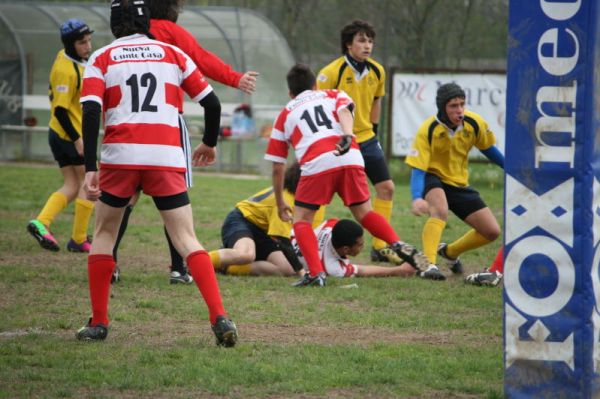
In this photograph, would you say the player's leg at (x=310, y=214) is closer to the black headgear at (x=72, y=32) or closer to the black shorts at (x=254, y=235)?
the black shorts at (x=254, y=235)

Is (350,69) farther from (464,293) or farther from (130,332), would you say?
(130,332)

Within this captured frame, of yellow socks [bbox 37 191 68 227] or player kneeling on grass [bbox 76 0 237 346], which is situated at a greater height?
player kneeling on grass [bbox 76 0 237 346]

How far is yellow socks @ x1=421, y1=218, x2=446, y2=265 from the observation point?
895cm

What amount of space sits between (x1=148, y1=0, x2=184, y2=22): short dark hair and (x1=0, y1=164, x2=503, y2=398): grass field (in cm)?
203

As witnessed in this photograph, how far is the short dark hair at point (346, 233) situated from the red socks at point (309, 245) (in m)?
0.41

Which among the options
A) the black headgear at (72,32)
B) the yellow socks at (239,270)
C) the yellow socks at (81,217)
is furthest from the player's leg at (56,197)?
the yellow socks at (239,270)

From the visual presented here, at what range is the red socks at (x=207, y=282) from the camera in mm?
5738

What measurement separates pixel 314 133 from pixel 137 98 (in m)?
2.68

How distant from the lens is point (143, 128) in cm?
577

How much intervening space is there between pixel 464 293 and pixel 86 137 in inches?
135

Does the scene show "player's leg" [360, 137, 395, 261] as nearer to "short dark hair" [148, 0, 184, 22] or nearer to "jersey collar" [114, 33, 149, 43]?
"short dark hair" [148, 0, 184, 22]

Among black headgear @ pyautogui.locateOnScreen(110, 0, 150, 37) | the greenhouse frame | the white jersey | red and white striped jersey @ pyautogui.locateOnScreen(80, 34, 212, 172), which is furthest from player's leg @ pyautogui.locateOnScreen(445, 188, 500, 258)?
the greenhouse frame

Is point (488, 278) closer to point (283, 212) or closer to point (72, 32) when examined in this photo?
point (283, 212)

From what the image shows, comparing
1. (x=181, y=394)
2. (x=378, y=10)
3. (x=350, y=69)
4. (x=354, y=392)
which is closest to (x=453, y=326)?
(x=354, y=392)
